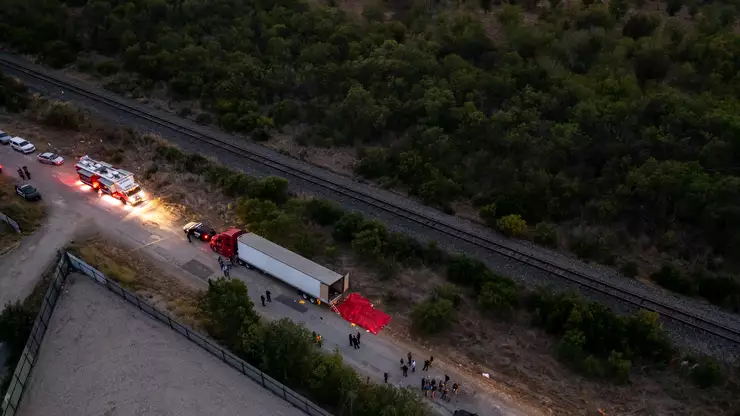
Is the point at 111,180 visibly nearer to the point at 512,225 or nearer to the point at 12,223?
the point at 12,223

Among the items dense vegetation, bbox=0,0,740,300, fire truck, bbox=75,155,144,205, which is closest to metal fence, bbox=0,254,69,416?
fire truck, bbox=75,155,144,205

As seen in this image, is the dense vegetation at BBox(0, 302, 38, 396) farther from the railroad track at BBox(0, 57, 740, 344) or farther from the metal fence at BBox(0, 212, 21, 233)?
the railroad track at BBox(0, 57, 740, 344)

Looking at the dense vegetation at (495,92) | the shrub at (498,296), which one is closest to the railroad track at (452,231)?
the dense vegetation at (495,92)

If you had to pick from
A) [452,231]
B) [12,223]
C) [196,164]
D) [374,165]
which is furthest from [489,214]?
[12,223]

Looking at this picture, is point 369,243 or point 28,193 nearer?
point 369,243

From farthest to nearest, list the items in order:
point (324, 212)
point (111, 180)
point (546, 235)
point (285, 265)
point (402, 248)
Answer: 1. point (111, 180)
2. point (324, 212)
3. point (546, 235)
4. point (402, 248)
5. point (285, 265)

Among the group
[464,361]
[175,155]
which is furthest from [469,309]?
[175,155]

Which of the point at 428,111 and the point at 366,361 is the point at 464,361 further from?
the point at 428,111
